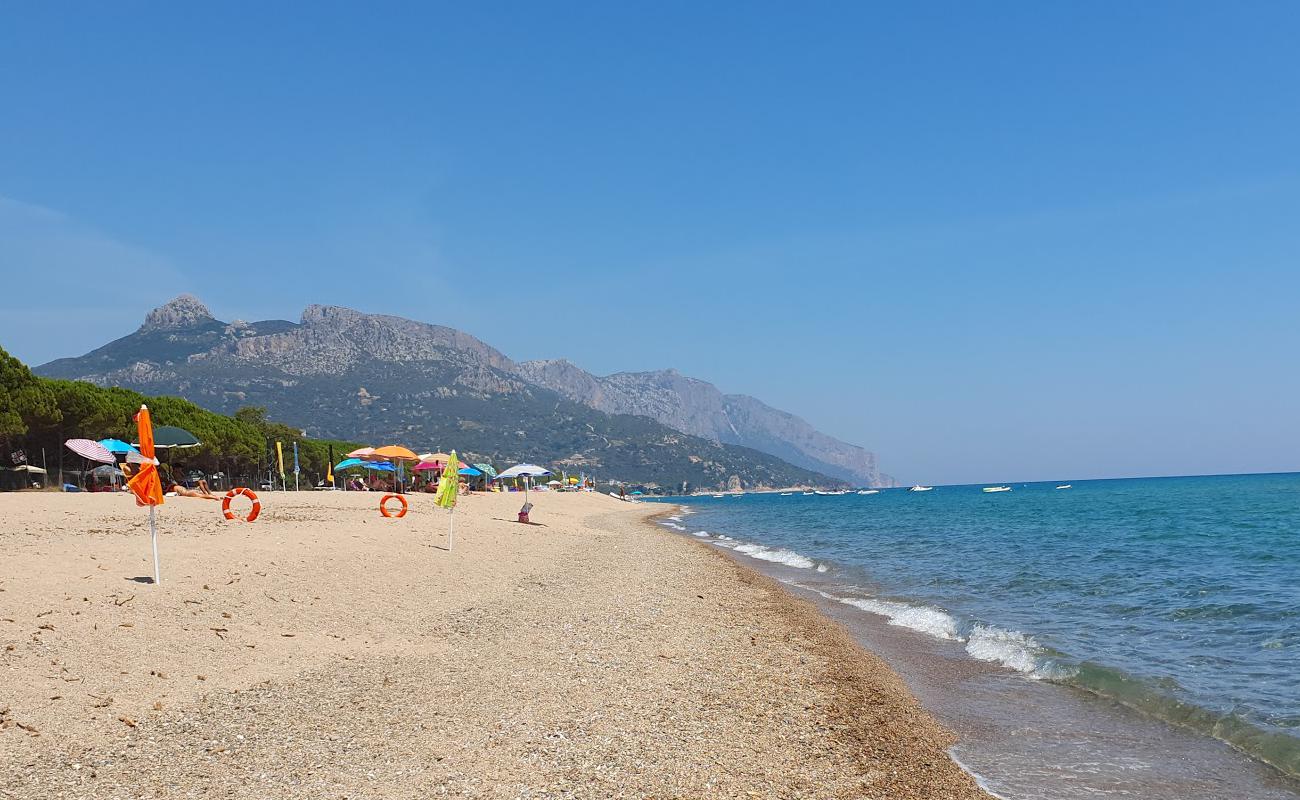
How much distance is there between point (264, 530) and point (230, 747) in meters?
11.8

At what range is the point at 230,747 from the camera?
20.9ft

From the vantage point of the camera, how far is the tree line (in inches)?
1463

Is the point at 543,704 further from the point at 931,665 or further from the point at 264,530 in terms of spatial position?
the point at 264,530

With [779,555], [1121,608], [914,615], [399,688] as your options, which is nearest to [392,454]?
[779,555]

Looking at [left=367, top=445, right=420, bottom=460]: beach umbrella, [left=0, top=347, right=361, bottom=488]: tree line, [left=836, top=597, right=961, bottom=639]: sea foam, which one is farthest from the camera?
[left=367, top=445, right=420, bottom=460]: beach umbrella

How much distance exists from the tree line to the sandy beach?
22.5 meters

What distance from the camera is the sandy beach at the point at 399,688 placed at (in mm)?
6039

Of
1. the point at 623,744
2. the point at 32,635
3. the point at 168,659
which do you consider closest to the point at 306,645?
the point at 168,659

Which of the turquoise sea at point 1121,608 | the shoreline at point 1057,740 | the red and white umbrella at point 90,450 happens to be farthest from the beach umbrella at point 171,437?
the shoreline at point 1057,740

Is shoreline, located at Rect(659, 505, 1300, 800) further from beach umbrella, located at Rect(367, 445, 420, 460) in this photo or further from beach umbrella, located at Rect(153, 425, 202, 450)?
beach umbrella, located at Rect(367, 445, 420, 460)

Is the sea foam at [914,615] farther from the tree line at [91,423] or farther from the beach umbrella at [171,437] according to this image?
the tree line at [91,423]

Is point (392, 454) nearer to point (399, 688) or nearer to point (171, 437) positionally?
point (171, 437)

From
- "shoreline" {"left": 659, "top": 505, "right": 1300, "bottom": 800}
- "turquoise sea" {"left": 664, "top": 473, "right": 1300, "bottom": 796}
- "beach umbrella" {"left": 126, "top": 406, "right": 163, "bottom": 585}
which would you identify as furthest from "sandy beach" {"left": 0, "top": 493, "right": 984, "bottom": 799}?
"turquoise sea" {"left": 664, "top": 473, "right": 1300, "bottom": 796}

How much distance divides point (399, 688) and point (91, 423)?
145ft
